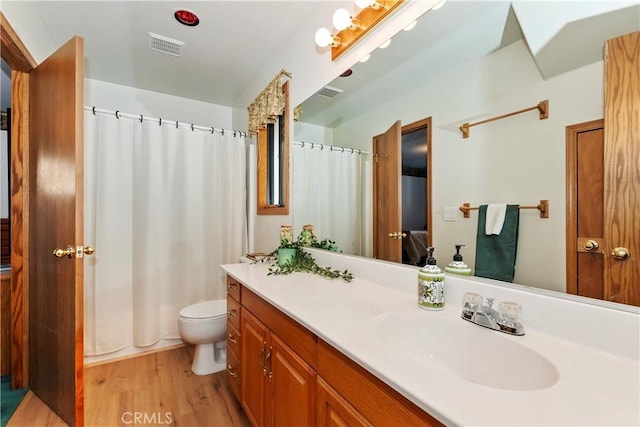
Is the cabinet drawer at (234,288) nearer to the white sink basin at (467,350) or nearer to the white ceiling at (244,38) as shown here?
the white sink basin at (467,350)

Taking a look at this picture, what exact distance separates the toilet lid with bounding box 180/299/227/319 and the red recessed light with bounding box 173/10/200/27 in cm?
194

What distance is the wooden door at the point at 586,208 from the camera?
73 centimetres

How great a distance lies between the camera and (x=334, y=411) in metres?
0.77

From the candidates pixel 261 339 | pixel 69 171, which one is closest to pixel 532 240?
pixel 261 339

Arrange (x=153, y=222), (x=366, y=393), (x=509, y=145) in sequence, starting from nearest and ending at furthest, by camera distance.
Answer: (x=366, y=393) → (x=509, y=145) → (x=153, y=222)

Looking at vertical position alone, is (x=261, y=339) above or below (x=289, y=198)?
below

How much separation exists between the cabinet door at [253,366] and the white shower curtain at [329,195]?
2.05ft

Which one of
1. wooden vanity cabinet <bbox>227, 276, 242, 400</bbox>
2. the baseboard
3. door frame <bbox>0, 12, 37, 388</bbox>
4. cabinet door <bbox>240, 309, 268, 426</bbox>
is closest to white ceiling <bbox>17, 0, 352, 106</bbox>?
door frame <bbox>0, 12, 37, 388</bbox>

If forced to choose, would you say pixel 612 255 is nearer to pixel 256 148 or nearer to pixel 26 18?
pixel 256 148

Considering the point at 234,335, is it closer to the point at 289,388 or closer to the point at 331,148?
the point at 289,388

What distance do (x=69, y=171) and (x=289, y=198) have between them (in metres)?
1.21

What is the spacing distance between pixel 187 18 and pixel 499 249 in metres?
2.17

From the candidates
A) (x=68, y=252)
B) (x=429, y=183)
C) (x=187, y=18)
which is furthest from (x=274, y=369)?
(x=187, y=18)

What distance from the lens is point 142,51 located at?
2.21 meters
